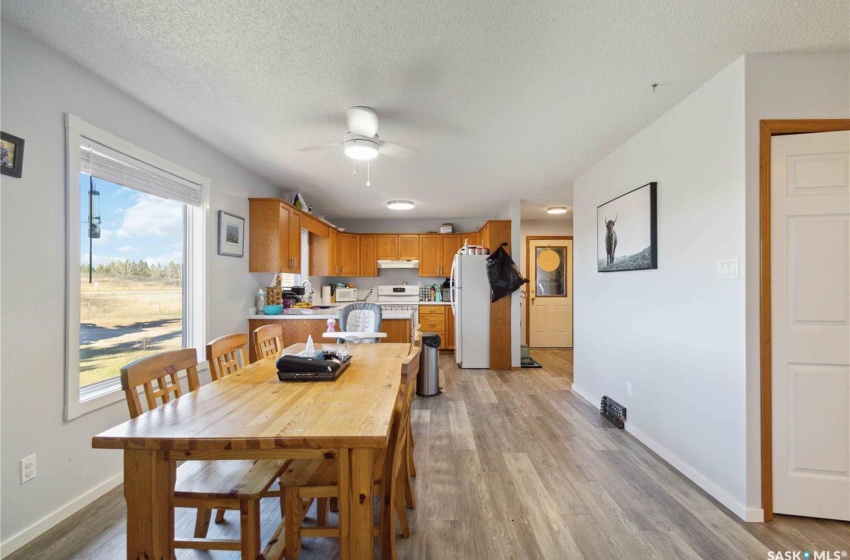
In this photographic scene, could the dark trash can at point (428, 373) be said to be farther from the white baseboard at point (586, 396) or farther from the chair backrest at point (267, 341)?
the chair backrest at point (267, 341)

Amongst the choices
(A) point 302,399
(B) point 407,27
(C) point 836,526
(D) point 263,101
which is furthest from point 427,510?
(D) point 263,101

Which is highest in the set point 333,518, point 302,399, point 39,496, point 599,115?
point 599,115

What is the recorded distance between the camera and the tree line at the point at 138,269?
7.03 ft

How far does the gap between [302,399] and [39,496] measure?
152cm

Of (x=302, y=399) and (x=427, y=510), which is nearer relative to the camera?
(x=302, y=399)

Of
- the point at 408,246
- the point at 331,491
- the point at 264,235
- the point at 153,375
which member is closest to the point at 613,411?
the point at 331,491

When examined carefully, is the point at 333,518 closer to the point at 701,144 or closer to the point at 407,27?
the point at 407,27

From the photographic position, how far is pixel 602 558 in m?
1.51

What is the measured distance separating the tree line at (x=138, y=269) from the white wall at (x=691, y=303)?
11.9ft

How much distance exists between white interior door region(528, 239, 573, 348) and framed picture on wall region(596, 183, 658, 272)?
126 inches

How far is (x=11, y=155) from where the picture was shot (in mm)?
1560

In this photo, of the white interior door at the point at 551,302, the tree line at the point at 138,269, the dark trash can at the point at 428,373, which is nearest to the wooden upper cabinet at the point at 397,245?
the white interior door at the point at 551,302
